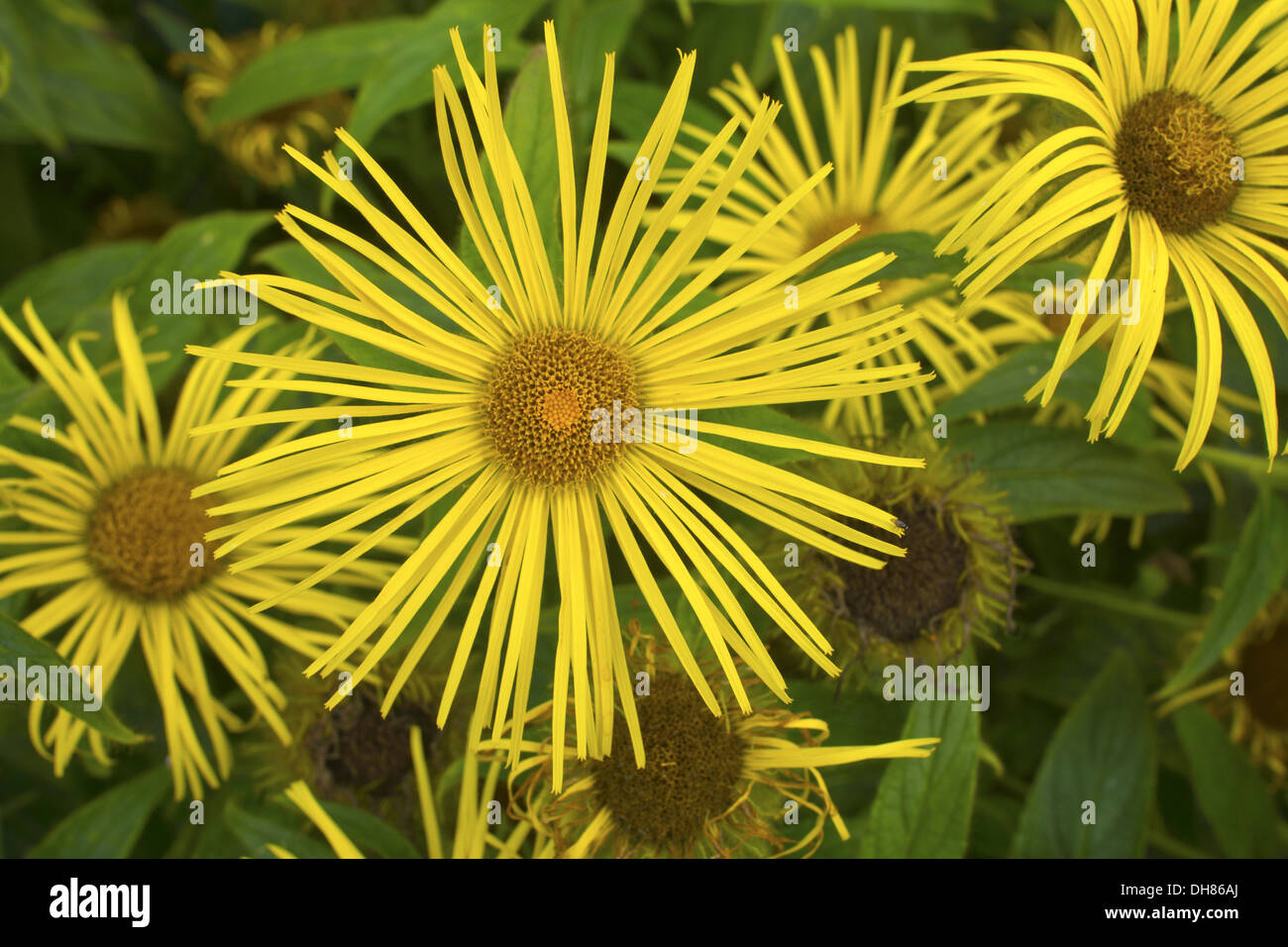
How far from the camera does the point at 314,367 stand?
3.10ft

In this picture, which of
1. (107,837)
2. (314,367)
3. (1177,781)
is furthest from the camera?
(1177,781)

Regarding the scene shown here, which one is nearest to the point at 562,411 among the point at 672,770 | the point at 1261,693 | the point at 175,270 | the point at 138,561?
the point at 672,770

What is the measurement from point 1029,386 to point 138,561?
1.10 m

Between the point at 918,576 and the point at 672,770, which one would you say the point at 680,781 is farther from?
the point at 918,576

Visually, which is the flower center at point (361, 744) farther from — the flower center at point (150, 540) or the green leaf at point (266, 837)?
the flower center at point (150, 540)

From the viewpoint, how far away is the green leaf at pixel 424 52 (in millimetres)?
1242

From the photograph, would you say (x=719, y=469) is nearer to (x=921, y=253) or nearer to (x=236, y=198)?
(x=921, y=253)

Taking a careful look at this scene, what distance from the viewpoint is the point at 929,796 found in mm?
1105

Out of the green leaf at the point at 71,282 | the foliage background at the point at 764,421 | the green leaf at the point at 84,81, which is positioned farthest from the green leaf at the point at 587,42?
the green leaf at the point at 84,81

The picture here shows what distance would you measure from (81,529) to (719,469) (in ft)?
2.69

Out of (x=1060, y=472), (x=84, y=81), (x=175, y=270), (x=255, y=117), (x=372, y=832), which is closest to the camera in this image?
(x=372, y=832)

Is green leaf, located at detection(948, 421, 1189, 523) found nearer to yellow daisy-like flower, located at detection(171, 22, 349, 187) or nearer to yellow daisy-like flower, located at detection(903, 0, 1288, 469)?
yellow daisy-like flower, located at detection(903, 0, 1288, 469)

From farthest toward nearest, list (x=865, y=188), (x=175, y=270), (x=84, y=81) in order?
(x=84, y=81)
(x=865, y=188)
(x=175, y=270)
